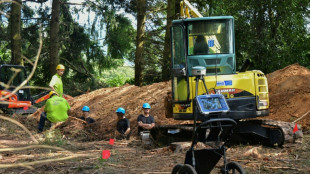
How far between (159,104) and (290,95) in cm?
389

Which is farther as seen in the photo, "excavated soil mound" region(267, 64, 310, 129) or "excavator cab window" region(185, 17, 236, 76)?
"excavated soil mound" region(267, 64, 310, 129)

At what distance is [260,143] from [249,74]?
1.56m

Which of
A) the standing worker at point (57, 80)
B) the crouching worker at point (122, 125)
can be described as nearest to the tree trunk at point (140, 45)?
the standing worker at point (57, 80)

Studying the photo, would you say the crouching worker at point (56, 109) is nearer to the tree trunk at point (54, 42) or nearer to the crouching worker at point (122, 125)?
the crouching worker at point (122, 125)

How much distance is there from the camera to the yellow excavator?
9.09m

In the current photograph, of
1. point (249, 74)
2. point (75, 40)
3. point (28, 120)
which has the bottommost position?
point (28, 120)

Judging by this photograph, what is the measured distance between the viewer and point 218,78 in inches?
357

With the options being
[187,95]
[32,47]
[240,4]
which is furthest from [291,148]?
[32,47]

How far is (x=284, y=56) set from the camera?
1775cm

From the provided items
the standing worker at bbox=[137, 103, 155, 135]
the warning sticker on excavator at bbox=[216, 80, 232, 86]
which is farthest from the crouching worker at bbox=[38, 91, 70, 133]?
the warning sticker on excavator at bbox=[216, 80, 232, 86]

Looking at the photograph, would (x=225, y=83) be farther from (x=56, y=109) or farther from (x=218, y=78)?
(x=56, y=109)

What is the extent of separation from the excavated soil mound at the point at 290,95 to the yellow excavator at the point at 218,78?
97.3 inches

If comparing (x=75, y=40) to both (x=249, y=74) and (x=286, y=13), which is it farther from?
(x=249, y=74)

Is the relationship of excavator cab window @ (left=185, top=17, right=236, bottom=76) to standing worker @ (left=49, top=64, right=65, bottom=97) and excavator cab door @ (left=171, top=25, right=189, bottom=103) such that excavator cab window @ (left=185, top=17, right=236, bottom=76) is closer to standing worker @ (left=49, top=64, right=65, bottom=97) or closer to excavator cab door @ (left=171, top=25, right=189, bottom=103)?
excavator cab door @ (left=171, top=25, right=189, bottom=103)
